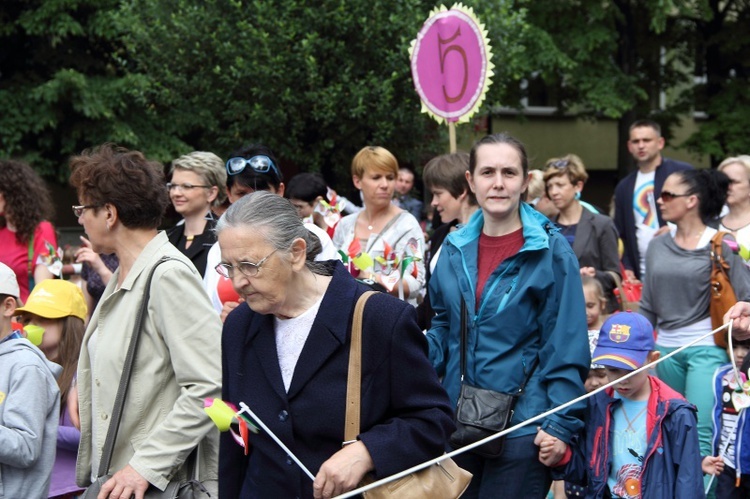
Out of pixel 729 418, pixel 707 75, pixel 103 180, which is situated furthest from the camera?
pixel 707 75

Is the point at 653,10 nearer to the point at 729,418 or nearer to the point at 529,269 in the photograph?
the point at 729,418

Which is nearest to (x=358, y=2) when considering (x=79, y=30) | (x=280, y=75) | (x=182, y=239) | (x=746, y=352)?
(x=280, y=75)

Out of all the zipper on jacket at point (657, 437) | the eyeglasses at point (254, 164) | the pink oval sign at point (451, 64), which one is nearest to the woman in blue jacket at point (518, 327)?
the zipper on jacket at point (657, 437)

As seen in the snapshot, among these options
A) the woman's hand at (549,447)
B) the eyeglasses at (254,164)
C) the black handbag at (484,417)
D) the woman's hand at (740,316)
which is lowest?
the woman's hand at (549,447)

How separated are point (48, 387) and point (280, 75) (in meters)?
8.46

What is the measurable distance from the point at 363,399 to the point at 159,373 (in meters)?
0.95

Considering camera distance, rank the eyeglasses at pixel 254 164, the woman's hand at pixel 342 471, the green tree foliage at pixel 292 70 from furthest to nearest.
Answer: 1. the green tree foliage at pixel 292 70
2. the eyeglasses at pixel 254 164
3. the woman's hand at pixel 342 471

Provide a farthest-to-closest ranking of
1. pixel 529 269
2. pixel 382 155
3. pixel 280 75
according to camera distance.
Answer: pixel 280 75 → pixel 382 155 → pixel 529 269

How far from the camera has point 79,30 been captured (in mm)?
14820

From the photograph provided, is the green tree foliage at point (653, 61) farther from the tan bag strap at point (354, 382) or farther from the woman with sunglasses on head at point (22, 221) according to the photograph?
the tan bag strap at point (354, 382)

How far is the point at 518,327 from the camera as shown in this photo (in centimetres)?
401

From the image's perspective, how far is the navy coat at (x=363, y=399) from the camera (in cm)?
298

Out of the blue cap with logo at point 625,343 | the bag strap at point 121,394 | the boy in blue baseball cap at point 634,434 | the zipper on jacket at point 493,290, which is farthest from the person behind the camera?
the blue cap with logo at point 625,343

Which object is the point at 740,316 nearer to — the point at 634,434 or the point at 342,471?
the point at 634,434
